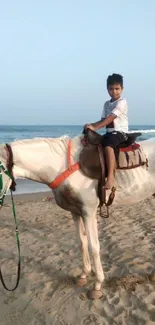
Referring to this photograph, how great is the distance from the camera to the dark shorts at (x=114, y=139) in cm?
414

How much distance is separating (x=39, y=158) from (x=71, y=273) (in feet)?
6.10

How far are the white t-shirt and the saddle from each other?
6.2 inches

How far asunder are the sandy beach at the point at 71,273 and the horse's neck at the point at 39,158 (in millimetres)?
1465

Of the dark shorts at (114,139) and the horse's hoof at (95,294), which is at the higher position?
the dark shorts at (114,139)

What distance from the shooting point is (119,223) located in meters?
7.44

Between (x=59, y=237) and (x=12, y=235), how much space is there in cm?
97

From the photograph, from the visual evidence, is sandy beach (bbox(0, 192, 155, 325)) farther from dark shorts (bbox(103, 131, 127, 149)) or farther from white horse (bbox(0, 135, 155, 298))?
dark shorts (bbox(103, 131, 127, 149))

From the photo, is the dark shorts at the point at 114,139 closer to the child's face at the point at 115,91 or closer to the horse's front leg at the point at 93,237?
the child's face at the point at 115,91

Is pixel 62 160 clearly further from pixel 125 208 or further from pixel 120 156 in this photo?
pixel 125 208

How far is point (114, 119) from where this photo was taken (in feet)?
14.4

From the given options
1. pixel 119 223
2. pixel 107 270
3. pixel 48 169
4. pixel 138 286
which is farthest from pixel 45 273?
pixel 119 223

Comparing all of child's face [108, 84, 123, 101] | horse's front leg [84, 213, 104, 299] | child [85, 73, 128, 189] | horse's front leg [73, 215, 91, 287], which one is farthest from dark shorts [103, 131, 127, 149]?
horse's front leg [73, 215, 91, 287]

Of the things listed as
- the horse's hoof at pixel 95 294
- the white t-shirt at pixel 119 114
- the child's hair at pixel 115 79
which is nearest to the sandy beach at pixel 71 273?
the horse's hoof at pixel 95 294

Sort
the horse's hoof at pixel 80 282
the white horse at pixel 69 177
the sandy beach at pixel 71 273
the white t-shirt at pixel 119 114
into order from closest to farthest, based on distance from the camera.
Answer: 1. the sandy beach at pixel 71 273
2. the white horse at pixel 69 177
3. the white t-shirt at pixel 119 114
4. the horse's hoof at pixel 80 282
